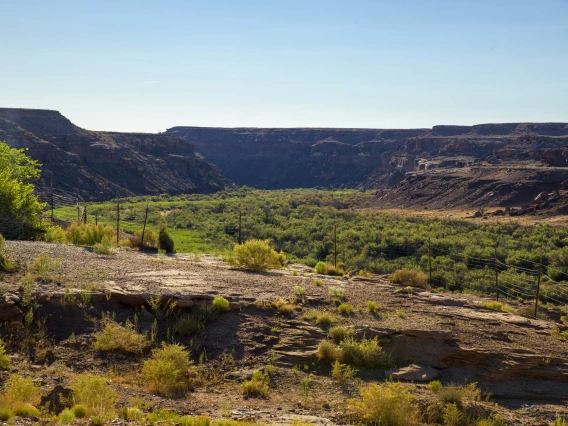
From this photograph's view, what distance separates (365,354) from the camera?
33.8ft

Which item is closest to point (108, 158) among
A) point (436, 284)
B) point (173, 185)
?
point (173, 185)

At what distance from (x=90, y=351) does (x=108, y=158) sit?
285 ft

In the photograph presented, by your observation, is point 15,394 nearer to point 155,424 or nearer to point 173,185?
point 155,424

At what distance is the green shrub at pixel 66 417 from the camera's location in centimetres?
685

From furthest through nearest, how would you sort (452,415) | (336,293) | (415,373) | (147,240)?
1. (147,240)
2. (336,293)
3. (415,373)
4. (452,415)

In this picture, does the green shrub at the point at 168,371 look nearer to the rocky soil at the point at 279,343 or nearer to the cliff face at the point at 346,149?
the rocky soil at the point at 279,343

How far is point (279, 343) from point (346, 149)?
132 meters

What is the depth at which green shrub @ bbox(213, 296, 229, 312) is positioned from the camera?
11586mm

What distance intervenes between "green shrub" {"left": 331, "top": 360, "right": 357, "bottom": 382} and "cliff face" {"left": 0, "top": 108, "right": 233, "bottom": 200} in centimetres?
6822

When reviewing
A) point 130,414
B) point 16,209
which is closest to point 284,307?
point 130,414

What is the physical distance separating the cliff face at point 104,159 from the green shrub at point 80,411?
69031 millimetres

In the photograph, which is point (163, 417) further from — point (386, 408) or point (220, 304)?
point (220, 304)

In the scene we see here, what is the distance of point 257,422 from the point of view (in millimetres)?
7750

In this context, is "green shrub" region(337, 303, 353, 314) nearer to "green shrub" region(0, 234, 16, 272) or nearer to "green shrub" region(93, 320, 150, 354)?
"green shrub" region(93, 320, 150, 354)
